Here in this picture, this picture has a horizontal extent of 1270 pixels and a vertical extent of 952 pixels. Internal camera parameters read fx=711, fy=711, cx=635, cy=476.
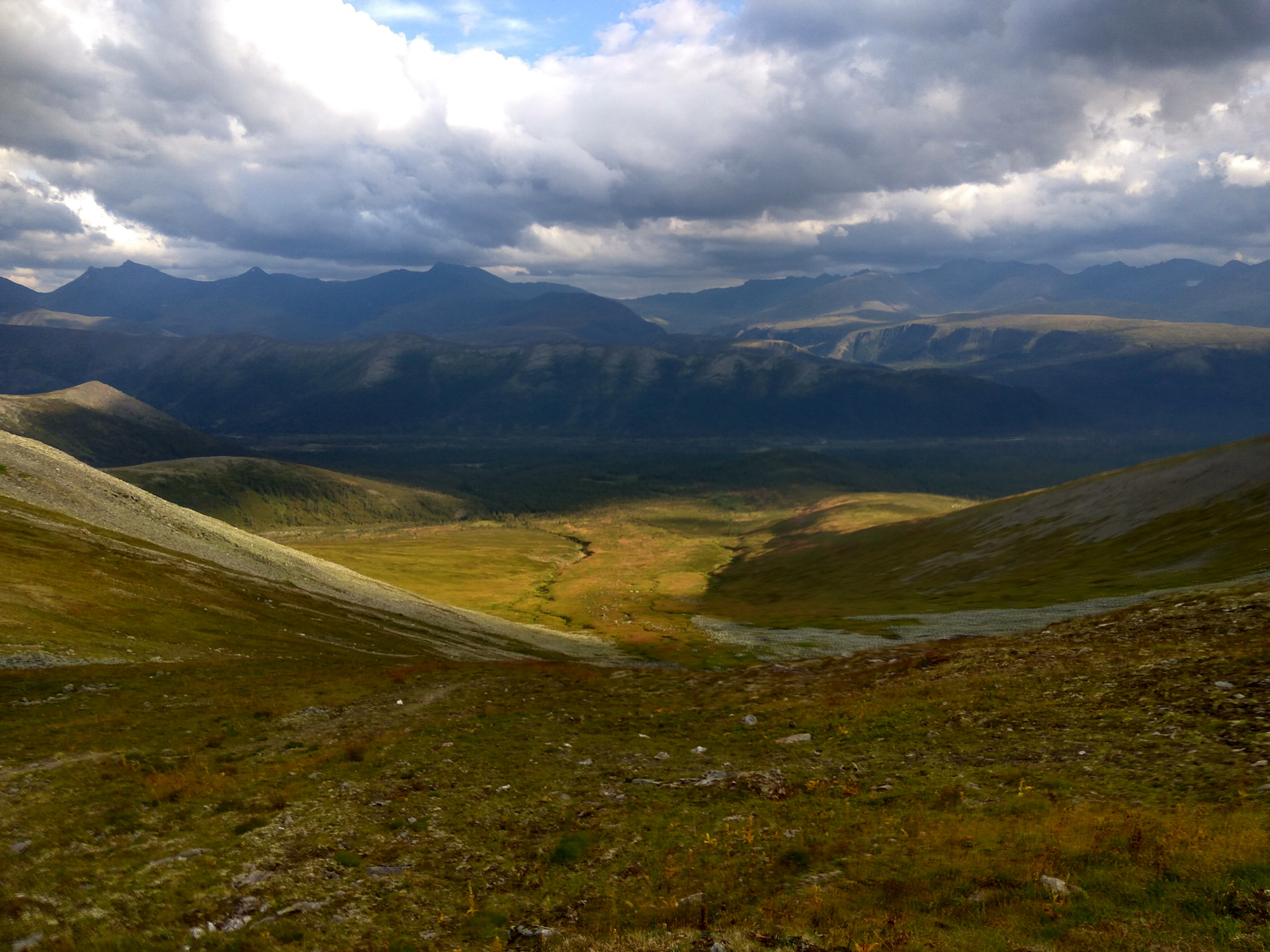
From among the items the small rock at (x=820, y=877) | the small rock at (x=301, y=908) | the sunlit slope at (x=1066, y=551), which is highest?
the small rock at (x=820, y=877)

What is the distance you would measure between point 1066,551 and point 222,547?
442 feet

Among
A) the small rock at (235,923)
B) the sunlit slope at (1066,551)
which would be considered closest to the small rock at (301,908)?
the small rock at (235,923)

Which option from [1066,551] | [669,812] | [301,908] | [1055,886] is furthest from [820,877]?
[1066,551]

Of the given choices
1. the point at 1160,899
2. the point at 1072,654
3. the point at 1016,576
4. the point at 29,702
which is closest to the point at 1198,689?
the point at 1072,654

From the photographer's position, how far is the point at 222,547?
95500 millimetres

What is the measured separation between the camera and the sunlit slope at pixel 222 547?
83688mm

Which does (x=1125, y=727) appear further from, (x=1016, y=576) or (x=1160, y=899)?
(x=1016, y=576)

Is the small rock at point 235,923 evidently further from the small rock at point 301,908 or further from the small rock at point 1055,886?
the small rock at point 1055,886

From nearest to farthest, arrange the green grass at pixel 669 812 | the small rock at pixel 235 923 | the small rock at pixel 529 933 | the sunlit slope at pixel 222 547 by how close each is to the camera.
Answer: the green grass at pixel 669 812
the small rock at pixel 529 933
the small rock at pixel 235 923
the sunlit slope at pixel 222 547

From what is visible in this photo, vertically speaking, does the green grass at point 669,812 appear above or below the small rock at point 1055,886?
below

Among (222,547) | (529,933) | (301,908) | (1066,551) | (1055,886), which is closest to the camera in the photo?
(1055,886)

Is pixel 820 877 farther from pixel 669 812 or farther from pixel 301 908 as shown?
pixel 301 908

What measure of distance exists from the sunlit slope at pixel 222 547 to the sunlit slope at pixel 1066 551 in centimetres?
4403

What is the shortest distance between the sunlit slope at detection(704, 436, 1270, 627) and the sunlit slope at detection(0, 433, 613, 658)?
44028mm
